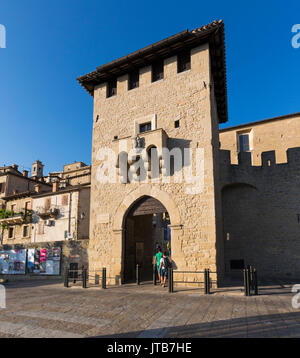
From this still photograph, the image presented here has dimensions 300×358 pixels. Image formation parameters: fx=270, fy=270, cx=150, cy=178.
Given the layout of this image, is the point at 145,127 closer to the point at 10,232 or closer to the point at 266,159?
the point at 266,159

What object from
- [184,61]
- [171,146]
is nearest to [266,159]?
[171,146]

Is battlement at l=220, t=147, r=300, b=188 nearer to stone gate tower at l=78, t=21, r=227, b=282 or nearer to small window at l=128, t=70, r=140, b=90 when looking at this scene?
stone gate tower at l=78, t=21, r=227, b=282

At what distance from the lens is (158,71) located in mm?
13852

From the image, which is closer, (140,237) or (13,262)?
(140,237)

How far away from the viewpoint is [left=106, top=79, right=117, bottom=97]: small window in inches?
592

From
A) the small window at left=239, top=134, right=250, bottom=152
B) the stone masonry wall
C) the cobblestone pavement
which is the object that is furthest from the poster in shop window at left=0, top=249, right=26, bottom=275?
the small window at left=239, top=134, right=250, bottom=152


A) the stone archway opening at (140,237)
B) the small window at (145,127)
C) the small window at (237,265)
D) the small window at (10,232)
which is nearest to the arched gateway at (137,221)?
the stone archway opening at (140,237)

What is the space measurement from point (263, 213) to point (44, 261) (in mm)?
14538

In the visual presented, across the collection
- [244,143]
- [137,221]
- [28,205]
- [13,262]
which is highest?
[244,143]

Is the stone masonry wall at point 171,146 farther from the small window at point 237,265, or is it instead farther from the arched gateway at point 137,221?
the small window at point 237,265

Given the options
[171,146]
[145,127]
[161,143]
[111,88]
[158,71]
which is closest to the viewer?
[161,143]

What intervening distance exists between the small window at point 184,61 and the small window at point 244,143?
7.65 meters
